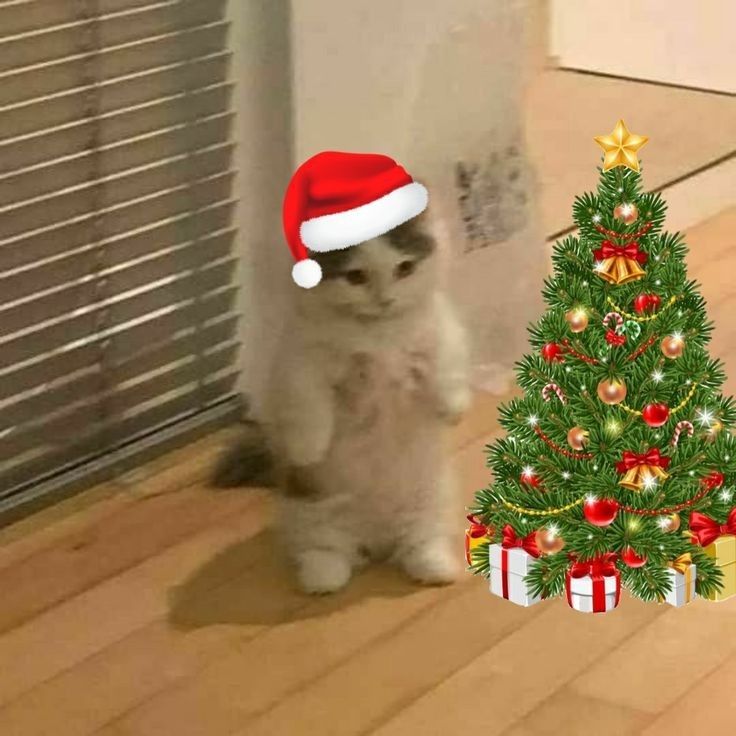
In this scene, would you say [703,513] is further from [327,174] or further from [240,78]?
[240,78]

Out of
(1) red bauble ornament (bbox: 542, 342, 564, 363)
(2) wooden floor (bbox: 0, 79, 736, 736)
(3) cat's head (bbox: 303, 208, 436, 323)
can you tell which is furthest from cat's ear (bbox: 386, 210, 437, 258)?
(2) wooden floor (bbox: 0, 79, 736, 736)

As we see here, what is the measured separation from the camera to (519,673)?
1603 millimetres

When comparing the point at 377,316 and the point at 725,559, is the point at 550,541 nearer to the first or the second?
the point at 725,559

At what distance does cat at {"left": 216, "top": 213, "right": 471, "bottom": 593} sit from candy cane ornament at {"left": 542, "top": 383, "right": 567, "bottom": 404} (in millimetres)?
182

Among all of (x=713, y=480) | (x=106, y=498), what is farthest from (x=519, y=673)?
(x=106, y=498)

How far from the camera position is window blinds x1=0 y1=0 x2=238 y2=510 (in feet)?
6.20

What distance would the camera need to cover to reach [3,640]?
5.57ft

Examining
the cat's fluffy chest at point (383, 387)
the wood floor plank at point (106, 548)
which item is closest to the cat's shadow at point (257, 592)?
the wood floor plank at point (106, 548)

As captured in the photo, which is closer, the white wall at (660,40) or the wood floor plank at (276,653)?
the wood floor plank at (276,653)

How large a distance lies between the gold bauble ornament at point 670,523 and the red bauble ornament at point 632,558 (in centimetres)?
4

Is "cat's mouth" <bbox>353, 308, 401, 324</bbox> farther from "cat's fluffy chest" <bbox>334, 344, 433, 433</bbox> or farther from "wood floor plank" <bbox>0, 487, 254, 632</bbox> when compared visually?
"wood floor plank" <bbox>0, 487, 254, 632</bbox>

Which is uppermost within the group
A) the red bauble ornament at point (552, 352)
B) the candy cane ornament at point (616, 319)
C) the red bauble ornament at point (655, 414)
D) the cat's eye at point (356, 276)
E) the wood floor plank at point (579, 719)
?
the cat's eye at point (356, 276)

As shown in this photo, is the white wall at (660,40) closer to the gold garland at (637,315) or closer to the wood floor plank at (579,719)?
the gold garland at (637,315)

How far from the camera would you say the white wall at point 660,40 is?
3232 millimetres
